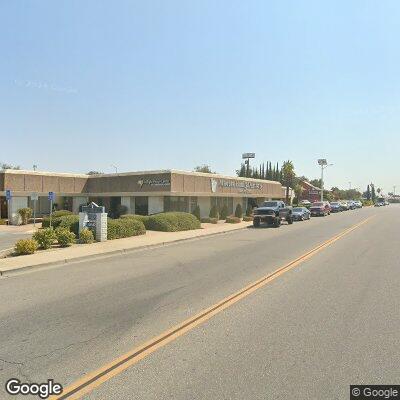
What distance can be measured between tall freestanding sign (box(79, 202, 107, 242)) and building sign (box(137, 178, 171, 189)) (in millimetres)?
17040

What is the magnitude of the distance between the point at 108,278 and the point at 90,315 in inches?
159

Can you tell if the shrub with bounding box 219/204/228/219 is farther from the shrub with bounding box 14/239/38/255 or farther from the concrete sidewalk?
the shrub with bounding box 14/239/38/255

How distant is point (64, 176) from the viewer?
45344mm

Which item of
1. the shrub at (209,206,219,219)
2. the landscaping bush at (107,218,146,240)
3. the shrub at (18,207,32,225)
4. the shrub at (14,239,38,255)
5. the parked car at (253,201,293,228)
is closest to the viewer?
the shrub at (14,239,38,255)

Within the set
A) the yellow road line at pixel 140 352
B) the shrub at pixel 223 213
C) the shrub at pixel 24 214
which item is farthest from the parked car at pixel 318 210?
the yellow road line at pixel 140 352

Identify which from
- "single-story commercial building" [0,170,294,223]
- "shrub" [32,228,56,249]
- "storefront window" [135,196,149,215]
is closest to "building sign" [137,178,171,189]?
"single-story commercial building" [0,170,294,223]

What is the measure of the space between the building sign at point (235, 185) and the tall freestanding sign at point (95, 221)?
2441 cm

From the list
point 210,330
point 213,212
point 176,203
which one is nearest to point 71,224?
point 210,330

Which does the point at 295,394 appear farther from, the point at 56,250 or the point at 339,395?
the point at 56,250

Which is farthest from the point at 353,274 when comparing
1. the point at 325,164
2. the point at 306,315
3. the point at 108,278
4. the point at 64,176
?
the point at 325,164

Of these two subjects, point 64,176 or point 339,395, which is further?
point 64,176

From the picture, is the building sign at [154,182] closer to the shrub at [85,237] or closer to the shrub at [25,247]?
the shrub at [85,237]

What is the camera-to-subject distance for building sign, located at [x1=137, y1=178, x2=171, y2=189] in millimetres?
39281

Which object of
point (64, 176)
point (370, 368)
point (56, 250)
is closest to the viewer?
point (370, 368)
